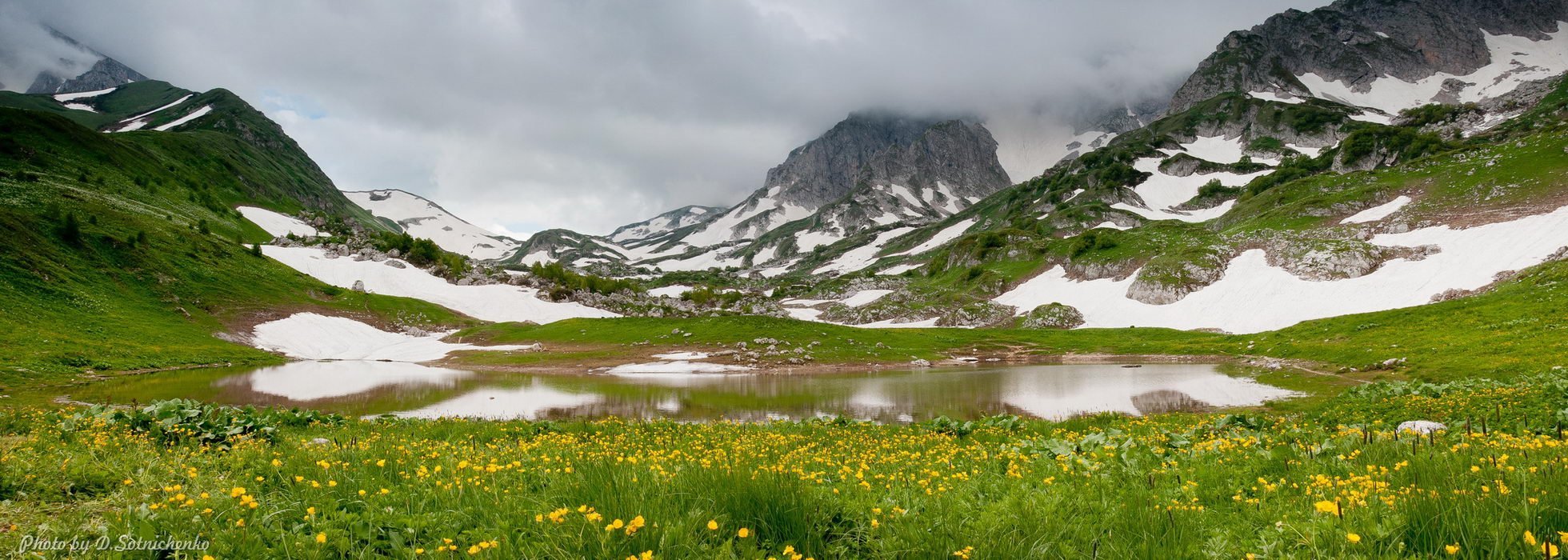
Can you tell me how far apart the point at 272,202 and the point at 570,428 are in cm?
20019

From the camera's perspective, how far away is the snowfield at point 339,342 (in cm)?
6669

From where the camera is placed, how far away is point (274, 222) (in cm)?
13988

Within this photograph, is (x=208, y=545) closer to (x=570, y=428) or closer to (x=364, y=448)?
(x=364, y=448)

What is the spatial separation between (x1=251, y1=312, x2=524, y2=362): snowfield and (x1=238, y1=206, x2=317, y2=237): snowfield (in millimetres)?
74268

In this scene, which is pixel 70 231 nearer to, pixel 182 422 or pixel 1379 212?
pixel 182 422

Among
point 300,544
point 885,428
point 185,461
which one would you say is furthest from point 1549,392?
point 185,461

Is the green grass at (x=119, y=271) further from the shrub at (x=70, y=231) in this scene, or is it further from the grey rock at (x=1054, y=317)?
the grey rock at (x=1054, y=317)

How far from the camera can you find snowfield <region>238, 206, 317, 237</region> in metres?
133

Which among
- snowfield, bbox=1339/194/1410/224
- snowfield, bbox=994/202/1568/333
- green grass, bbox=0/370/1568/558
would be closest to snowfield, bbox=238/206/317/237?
green grass, bbox=0/370/1568/558

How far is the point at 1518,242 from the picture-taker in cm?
6669

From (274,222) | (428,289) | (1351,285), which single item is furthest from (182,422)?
(274,222)

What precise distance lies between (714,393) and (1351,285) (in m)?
91.2

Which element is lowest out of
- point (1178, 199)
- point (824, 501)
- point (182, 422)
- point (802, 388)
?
point (802, 388)

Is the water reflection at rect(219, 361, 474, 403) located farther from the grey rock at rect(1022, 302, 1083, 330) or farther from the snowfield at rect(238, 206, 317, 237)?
the snowfield at rect(238, 206, 317, 237)
